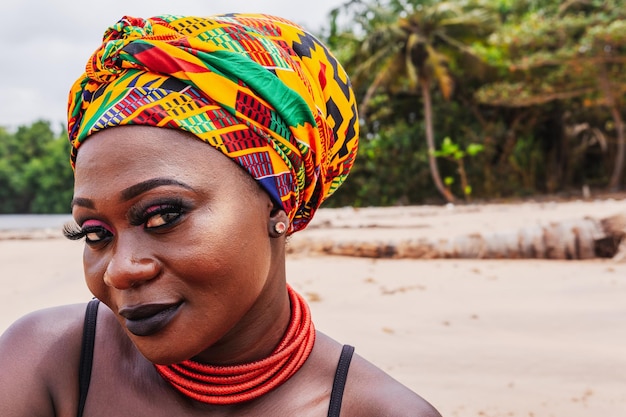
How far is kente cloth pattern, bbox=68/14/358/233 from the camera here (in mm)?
1074

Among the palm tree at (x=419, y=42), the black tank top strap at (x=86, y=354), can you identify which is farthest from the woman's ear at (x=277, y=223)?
the palm tree at (x=419, y=42)

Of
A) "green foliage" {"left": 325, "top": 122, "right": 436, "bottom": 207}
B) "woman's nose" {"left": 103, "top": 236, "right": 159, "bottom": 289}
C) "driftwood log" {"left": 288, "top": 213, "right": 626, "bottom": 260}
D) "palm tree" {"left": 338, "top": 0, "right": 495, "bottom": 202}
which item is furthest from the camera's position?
"green foliage" {"left": 325, "top": 122, "right": 436, "bottom": 207}

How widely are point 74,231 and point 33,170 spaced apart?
125ft

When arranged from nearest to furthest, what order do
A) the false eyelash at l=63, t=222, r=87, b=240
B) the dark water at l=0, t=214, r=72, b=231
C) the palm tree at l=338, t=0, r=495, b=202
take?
the false eyelash at l=63, t=222, r=87, b=240
the dark water at l=0, t=214, r=72, b=231
the palm tree at l=338, t=0, r=495, b=202

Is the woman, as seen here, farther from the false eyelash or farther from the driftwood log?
the driftwood log

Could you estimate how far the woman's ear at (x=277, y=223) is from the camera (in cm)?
115

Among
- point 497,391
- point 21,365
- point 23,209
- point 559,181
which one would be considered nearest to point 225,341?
point 21,365

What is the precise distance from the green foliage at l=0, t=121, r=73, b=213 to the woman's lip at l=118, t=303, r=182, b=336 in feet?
111

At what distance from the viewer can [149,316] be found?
1055mm

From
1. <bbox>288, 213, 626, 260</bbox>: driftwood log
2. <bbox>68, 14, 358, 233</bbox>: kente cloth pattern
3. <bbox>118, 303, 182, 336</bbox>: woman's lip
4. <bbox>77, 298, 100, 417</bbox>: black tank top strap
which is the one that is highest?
<bbox>68, 14, 358, 233</bbox>: kente cloth pattern

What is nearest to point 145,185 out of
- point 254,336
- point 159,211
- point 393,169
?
point 159,211

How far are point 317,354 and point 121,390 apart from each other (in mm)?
444

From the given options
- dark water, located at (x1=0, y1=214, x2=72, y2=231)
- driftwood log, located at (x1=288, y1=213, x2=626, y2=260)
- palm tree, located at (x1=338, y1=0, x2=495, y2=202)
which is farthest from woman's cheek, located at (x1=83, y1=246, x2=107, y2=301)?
palm tree, located at (x1=338, y1=0, x2=495, y2=202)

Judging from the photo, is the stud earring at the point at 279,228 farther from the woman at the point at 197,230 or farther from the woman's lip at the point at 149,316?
the woman's lip at the point at 149,316
